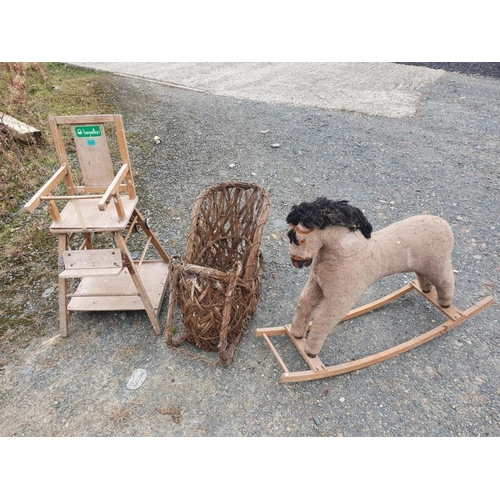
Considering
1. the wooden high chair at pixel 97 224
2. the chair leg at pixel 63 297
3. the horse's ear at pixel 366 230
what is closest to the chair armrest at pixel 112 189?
the wooden high chair at pixel 97 224

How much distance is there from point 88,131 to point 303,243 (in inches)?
61.1

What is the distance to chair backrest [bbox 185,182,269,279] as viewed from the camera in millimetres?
2623

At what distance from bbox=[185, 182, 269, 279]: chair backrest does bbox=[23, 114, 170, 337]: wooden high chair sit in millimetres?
357

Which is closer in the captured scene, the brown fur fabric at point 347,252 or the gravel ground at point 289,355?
the brown fur fabric at point 347,252

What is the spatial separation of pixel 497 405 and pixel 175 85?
641cm

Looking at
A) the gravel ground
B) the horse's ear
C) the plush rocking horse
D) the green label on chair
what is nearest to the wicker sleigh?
the gravel ground

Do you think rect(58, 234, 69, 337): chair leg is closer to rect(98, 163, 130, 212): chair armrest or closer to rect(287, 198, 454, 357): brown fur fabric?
rect(98, 163, 130, 212): chair armrest

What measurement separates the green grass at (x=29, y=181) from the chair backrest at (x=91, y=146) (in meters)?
0.93

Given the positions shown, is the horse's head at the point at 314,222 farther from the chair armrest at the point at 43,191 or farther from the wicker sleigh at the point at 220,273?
the chair armrest at the point at 43,191

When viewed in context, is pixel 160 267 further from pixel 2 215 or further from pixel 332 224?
pixel 2 215

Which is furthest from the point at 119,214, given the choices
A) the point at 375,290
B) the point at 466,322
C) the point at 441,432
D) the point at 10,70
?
the point at 10,70

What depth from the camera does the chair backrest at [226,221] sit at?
2623mm

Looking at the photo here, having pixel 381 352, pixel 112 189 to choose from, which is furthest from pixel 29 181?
pixel 381 352

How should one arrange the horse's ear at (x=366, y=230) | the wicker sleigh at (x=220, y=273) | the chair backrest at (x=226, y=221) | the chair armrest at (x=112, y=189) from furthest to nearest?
the chair backrest at (x=226, y=221), the wicker sleigh at (x=220, y=273), the chair armrest at (x=112, y=189), the horse's ear at (x=366, y=230)
